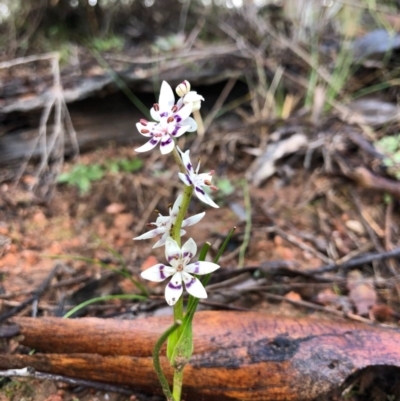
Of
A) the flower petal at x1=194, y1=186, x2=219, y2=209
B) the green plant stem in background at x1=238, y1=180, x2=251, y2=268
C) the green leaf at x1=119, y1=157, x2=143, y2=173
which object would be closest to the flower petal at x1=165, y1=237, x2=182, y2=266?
the flower petal at x1=194, y1=186, x2=219, y2=209

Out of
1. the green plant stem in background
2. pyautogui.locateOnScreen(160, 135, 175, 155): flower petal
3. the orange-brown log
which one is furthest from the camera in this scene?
the green plant stem in background

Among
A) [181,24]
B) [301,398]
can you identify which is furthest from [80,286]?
[181,24]

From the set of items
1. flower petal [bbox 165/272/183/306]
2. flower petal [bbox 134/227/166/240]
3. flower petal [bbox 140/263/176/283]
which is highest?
flower petal [bbox 134/227/166/240]

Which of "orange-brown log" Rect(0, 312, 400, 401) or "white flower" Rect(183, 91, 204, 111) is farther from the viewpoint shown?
"orange-brown log" Rect(0, 312, 400, 401)

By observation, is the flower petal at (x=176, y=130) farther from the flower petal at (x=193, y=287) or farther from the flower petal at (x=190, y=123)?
the flower petal at (x=193, y=287)

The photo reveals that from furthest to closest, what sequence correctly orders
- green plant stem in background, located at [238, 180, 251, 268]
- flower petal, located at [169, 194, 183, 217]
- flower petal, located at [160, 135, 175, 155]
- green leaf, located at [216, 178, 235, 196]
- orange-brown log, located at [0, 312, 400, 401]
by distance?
green leaf, located at [216, 178, 235, 196] → green plant stem in background, located at [238, 180, 251, 268] → orange-brown log, located at [0, 312, 400, 401] → flower petal, located at [169, 194, 183, 217] → flower petal, located at [160, 135, 175, 155]

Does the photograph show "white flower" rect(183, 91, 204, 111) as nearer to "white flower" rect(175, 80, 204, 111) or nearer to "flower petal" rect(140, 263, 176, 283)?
"white flower" rect(175, 80, 204, 111)

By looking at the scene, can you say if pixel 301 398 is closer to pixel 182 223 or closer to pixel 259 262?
pixel 182 223
